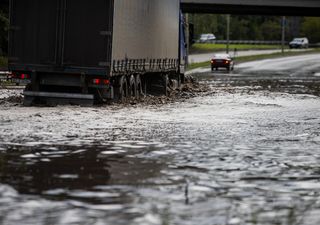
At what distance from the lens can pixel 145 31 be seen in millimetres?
25141

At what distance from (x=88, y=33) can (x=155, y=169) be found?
35.6 ft

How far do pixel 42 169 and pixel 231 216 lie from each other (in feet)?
11.8

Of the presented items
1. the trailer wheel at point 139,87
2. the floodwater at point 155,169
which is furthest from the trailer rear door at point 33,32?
the trailer wheel at point 139,87

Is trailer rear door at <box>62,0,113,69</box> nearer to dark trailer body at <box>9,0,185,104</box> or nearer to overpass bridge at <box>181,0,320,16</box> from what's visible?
dark trailer body at <box>9,0,185,104</box>

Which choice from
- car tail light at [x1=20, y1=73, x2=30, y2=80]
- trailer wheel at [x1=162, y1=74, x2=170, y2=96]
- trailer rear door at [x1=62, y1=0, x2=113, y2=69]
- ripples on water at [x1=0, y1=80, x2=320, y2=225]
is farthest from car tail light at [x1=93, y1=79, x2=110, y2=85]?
trailer wheel at [x1=162, y1=74, x2=170, y2=96]

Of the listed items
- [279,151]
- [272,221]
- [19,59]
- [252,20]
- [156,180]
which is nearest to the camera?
[272,221]

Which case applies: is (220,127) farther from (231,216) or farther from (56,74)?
(231,216)

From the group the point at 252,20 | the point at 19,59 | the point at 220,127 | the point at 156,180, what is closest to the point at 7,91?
the point at 19,59

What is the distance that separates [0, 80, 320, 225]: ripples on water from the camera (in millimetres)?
7746

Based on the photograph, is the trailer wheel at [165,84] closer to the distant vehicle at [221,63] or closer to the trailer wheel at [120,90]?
the trailer wheel at [120,90]

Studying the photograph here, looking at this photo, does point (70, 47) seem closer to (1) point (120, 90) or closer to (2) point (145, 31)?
(1) point (120, 90)

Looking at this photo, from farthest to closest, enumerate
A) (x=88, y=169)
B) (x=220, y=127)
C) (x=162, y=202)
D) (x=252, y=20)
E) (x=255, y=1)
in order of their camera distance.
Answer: (x=252, y=20)
(x=255, y=1)
(x=220, y=127)
(x=88, y=169)
(x=162, y=202)

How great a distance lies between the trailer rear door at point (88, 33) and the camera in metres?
20.6

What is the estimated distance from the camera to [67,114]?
18547 millimetres
